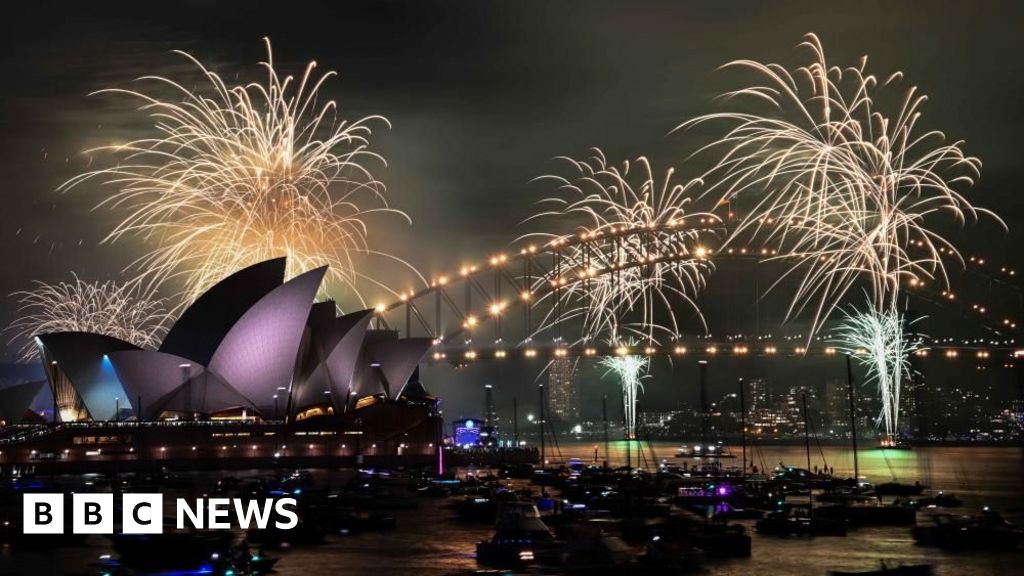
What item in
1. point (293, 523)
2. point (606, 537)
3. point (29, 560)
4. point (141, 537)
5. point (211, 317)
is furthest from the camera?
point (211, 317)

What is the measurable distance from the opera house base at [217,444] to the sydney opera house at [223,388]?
11 cm

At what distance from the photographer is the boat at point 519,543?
43125 millimetres

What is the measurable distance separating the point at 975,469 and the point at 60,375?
89.2 meters

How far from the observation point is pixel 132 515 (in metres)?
47.4

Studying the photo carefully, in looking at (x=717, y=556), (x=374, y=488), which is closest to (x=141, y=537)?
(x=717, y=556)

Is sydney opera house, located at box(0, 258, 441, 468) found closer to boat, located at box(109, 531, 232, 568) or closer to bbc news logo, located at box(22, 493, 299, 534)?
bbc news logo, located at box(22, 493, 299, 534)

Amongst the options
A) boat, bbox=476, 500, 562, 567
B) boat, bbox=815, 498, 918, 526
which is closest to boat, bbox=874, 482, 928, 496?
boat, bbox=815, 498, 918, 526

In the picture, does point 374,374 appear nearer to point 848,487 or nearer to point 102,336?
point 102,336

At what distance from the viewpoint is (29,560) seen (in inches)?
1762

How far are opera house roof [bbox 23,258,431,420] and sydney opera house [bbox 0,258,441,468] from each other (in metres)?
0.10

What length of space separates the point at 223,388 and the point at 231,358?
4.07m

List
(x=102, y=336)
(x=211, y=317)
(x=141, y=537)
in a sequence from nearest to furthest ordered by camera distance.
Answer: (x=141, y=537) → (x=211, y=317) → (x=102, y=336)

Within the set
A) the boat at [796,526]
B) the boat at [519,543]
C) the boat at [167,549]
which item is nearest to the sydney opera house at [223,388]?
the boat at [796,526]

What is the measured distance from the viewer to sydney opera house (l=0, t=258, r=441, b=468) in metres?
97.4
